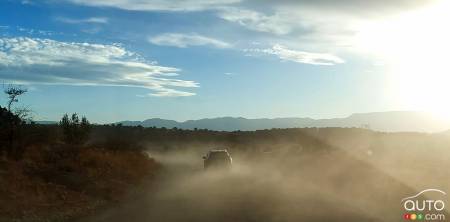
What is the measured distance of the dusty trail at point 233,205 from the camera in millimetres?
17906

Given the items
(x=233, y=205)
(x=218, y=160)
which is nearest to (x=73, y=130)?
(x=218, y=160)

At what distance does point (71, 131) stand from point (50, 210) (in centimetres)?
4324

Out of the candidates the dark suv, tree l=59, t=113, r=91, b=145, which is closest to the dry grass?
the dark suv

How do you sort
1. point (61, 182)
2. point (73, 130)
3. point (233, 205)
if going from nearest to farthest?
1. point (233, 205)
2. point (61, 182)
3. point (73, 130)

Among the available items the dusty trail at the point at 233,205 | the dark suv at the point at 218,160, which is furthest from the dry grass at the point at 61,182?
the dark suv at the point at 218,160

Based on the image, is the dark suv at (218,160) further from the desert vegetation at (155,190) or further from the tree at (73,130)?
the tree at (73,130)

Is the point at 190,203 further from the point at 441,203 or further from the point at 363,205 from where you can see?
the point at 441,203

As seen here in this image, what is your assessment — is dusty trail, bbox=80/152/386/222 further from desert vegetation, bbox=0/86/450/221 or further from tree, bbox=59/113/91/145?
tree, bbox=59/113/91/145

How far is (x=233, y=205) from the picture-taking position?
21.4 m

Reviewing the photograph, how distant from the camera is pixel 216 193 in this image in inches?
1041

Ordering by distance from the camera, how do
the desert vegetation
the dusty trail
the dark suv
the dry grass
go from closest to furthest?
1. the dusty trail
2. the desert vegetation
3. the dry grass
4. the dark suv

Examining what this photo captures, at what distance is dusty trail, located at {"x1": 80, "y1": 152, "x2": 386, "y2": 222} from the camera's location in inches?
705

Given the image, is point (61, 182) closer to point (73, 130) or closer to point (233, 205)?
point (233, 205)

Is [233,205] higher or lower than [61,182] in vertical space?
lower
